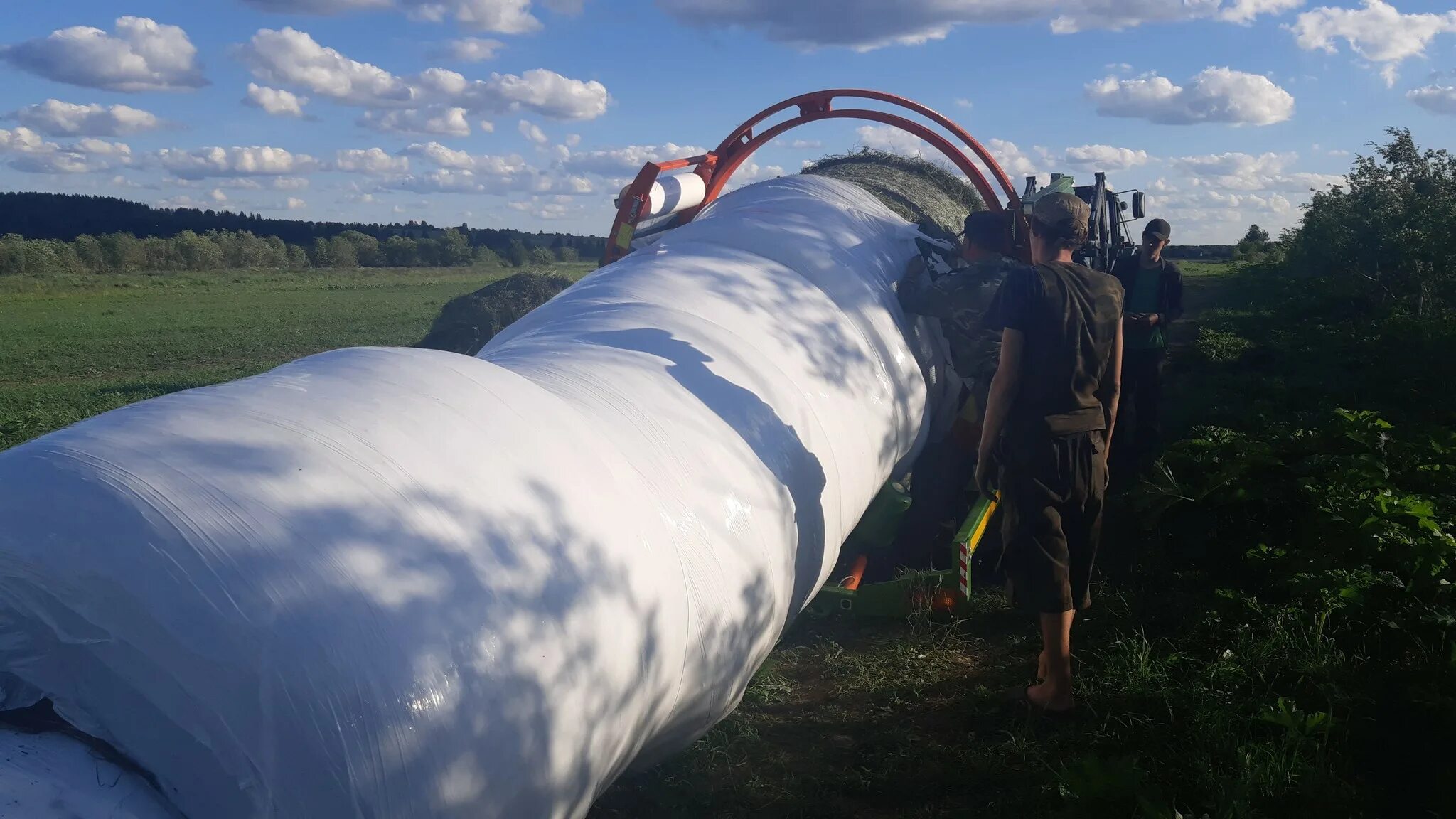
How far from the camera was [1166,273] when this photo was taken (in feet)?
24.8

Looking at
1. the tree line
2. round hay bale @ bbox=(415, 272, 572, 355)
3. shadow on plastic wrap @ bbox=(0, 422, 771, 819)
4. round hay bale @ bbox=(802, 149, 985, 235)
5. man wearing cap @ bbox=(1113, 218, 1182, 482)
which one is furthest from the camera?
the tree line

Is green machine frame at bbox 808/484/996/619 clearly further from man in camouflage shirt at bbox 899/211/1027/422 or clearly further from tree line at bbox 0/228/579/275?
tree line at bbox 0/228/579/275

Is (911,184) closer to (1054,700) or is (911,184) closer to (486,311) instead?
Answer: (1054,700)

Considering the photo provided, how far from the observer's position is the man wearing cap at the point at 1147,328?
735 cm

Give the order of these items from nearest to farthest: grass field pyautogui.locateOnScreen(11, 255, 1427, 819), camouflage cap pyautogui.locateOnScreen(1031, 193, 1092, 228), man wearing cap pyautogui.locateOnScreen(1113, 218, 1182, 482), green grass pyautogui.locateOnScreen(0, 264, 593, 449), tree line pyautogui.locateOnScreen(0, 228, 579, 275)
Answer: grass field pyautogui.locateOnScreen(11, 255, 1427, 819)
camouflage cap pyautogui.locateOnScreen(1031, 193, 1092, 228)
man wearing cap pyautogui.locateOnScreen(1113, 218, 1182, 482)
green grass pyautogui.locateOnScreen(0, 264, 593, 449)
tree line pyautogui.locateOnScreen(0, 228, 579, 275)

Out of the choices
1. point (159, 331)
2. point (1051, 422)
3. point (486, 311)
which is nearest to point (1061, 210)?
point (1051, 422)

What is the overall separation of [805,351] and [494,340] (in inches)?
52.2

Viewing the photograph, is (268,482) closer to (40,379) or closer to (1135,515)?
(1135,515)

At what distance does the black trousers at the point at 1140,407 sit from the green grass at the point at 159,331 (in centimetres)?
1018

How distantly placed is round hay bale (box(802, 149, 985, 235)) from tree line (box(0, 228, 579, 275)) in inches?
2521

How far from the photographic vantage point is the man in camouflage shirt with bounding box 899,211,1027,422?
5.20 metres

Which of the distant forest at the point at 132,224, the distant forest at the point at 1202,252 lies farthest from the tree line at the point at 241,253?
the distant forest at the point at 1202,252

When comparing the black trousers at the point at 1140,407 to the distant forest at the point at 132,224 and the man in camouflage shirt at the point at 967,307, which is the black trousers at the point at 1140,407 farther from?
the distant forest at the point at 132,224

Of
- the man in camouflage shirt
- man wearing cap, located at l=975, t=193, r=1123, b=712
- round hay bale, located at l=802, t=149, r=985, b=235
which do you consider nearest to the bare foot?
man wearing cap, located at l=975, t=193, r=1123, b=712
